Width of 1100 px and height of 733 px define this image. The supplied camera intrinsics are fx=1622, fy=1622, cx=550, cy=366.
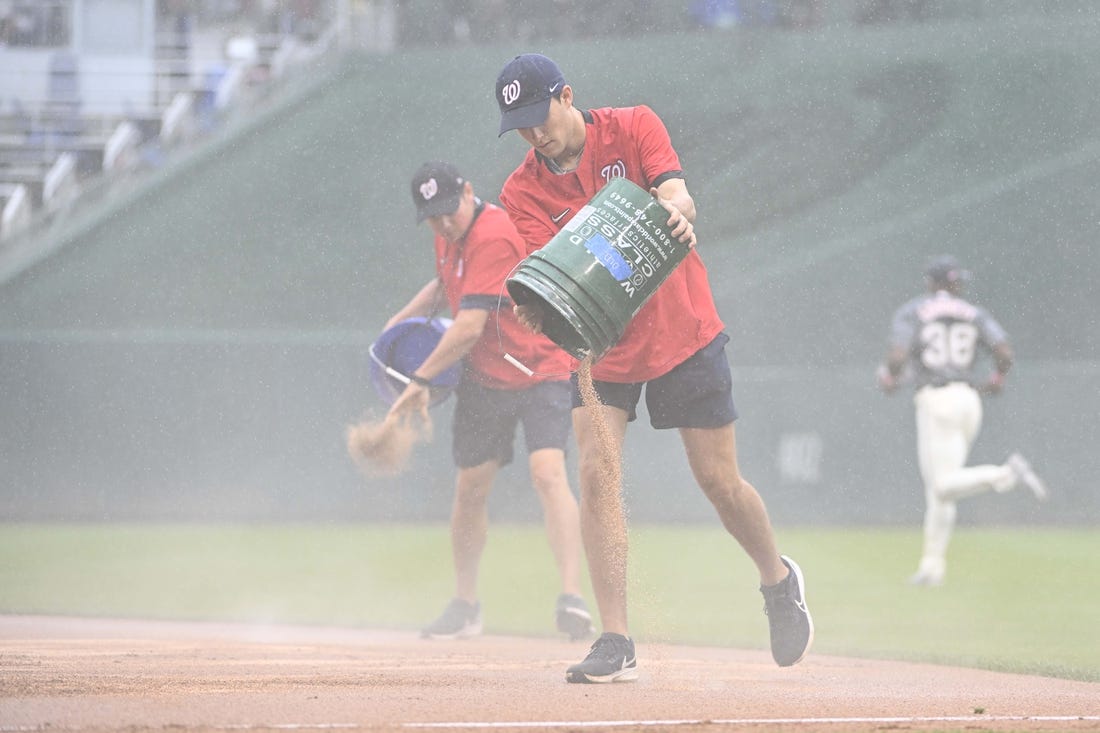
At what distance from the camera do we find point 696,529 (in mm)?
12102

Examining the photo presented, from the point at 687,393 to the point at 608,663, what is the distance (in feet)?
2.50

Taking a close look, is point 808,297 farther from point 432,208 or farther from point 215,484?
point 432,208

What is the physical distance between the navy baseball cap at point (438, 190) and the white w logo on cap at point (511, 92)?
72.1 inches

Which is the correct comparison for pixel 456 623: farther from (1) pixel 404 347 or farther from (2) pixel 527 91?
(2) pixel 527 91

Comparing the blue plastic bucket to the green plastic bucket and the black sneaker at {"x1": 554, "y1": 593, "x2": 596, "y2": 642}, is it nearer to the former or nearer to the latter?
the black sneaker at {"x1": 554, "y1": 593, "x2": 596, "y2": 642}

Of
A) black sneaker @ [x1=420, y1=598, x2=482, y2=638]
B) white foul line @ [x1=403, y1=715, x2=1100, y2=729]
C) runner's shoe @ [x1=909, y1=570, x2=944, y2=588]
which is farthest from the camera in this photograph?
runner's shoe @ [x1=909, y1=570, x2=944, y2=588]

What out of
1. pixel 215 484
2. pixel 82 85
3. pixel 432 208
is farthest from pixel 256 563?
pixel 82 85

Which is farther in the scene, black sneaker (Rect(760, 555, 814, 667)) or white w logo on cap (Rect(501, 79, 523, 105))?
black sneaker (Rect(760, 555, 814, 667))

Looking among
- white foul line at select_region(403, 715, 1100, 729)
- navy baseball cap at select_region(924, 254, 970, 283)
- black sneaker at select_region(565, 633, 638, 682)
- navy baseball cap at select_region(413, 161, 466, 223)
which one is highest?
navy baseball cap at select_region(924, 254, 970, 283)

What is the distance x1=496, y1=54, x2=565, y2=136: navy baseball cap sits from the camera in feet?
13.5

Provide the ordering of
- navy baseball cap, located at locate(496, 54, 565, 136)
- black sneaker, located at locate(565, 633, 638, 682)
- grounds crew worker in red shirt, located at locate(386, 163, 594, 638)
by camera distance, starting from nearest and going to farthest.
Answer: navy baseball cap, located at locate(496, 54, 565, 136)
black sneaker, located at locate(565, 633, 638, 682)
grounds crew worker in red shirt, located at locate(386, 163, 594, 638)

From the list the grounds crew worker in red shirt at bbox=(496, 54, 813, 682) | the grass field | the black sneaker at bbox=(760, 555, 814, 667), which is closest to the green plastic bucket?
the grounds crew worker in red shirt at bbox=(496, 54, 813, 682)

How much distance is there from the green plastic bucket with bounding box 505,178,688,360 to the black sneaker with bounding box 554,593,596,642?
7.23 feet

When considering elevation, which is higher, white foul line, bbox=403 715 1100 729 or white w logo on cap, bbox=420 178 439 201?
white w logo on cap, bbox=420 178 439 201
